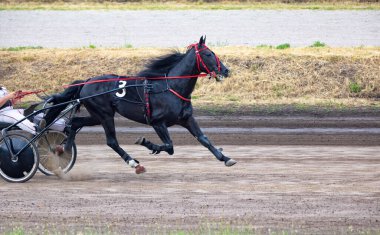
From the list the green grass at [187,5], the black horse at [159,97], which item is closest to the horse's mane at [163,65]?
the black horse at [159,97]

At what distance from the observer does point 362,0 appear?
33656mm

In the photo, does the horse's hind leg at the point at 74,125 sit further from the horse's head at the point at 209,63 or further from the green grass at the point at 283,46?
the green grass at the point at 283,46

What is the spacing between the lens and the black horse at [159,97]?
11.9 m

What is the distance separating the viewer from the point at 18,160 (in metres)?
11.7

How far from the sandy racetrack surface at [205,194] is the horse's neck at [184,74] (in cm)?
105

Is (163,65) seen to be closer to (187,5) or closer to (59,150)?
(59,150)

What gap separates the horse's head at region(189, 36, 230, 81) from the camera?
39.3ft

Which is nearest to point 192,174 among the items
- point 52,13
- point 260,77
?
point 260,77

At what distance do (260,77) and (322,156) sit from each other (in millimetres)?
6310

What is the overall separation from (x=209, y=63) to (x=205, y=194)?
178 cm

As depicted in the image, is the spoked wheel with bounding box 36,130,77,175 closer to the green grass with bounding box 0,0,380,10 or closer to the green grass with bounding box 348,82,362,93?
the green grass with bounding box 348,82,362,93

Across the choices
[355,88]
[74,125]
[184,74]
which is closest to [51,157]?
[74,125]

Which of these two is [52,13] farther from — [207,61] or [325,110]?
[207,61]

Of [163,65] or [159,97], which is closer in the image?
[159,97]
